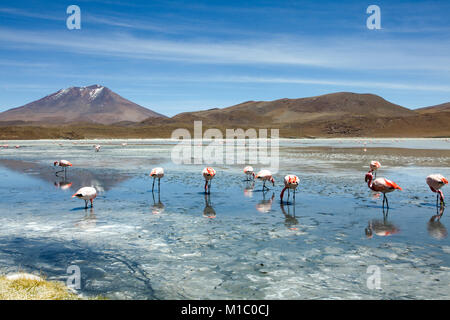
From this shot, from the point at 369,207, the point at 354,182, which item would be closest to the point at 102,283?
the point at 369,207

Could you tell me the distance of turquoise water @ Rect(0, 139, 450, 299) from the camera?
5.98 m

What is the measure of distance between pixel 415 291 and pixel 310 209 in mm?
5702

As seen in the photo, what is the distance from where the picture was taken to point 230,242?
8195 mm

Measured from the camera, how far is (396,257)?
718 cm

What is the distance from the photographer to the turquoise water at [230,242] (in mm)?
5977

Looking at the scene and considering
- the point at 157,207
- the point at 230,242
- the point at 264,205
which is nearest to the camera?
the point at 230,242

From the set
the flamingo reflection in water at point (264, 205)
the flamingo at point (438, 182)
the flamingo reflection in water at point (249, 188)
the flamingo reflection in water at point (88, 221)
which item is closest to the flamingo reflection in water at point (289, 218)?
the flamingo reflection in water at point (264, 205)

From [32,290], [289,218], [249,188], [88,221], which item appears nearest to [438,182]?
[289,218]

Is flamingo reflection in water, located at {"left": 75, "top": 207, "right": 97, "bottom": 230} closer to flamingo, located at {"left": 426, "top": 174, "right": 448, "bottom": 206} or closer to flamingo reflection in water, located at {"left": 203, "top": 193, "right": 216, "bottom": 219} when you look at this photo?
flamingo reflection in water, located at {"left": 203, "top": 193, "right": 216, "bottom": 219}

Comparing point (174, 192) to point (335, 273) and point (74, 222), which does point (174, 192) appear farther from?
point (335, 273)

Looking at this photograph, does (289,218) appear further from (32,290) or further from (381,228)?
(32,290)

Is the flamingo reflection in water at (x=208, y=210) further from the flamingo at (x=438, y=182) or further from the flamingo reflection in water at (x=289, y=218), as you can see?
the flamingo at (x=438, y=182)
